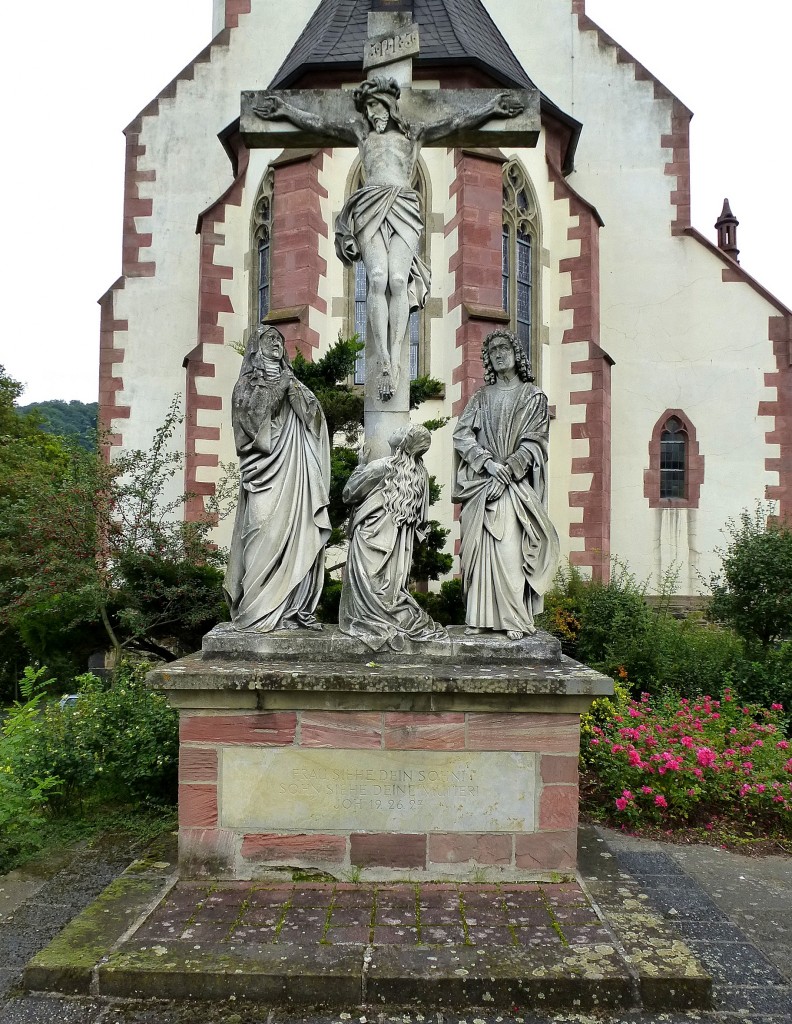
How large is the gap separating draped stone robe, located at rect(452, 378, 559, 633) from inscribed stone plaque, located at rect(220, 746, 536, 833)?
0.88 metres

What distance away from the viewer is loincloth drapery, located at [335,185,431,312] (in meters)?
4.81

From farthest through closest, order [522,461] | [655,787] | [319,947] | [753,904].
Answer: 1. [655,787]
2. [522,461]
3. [753,904]
4. [319,947]

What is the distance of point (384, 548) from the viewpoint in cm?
449

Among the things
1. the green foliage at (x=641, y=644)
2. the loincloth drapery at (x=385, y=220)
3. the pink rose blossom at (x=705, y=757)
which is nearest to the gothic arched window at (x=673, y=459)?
the green foliage at (x=641, y=644)

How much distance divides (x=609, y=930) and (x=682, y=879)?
4.12ft

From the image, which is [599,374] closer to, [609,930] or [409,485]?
[409,485]

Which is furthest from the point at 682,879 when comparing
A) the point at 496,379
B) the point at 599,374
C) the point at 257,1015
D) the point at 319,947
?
the point at 599,374

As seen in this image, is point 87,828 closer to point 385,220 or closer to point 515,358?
point 515,358

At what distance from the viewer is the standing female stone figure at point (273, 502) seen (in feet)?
15.0

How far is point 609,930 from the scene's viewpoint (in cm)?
347

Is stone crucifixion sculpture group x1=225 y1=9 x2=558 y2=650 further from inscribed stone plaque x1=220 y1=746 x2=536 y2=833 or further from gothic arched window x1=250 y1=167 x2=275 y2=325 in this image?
gothic arched window x1=250 y1=167 x2=275 y2=325

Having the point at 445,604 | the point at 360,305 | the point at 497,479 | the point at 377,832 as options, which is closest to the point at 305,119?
the point at 497,479

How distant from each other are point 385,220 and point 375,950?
3.81 meters

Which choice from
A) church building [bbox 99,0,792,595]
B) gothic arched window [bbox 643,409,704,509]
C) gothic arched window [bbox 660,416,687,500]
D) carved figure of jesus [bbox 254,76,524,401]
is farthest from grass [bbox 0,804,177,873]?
gothic arched window [bbox 660,416,687,500]
